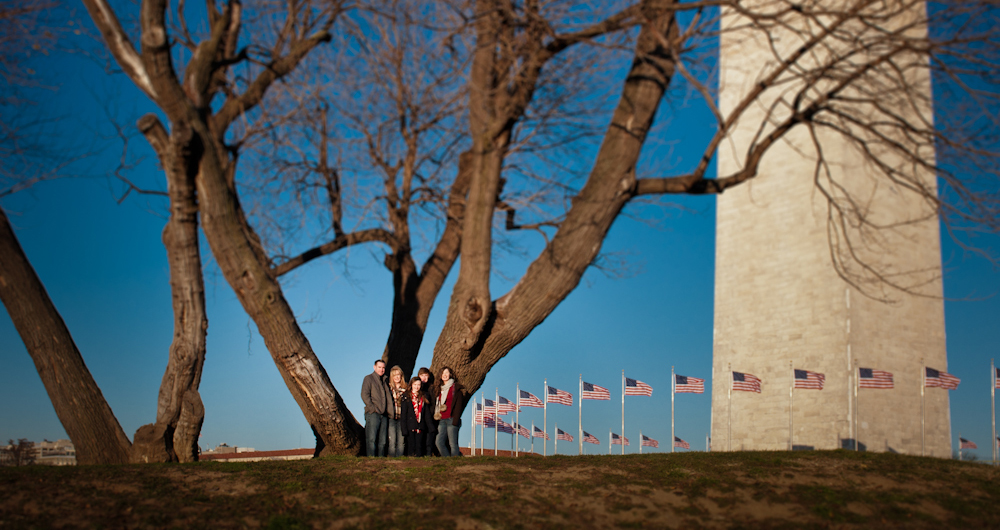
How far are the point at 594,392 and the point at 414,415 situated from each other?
12.4 meters

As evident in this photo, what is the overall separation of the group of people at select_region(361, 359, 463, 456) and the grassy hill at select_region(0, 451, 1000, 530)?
1.26 metres

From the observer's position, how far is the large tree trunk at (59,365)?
7.61 m

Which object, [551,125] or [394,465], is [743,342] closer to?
[551,125]

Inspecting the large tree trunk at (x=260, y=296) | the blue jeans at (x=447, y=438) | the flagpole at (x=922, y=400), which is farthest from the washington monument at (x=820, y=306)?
the large tree trunk at (x=260, y=296)

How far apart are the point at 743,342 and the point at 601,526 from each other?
58.3 ft

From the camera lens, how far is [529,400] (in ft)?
75.9

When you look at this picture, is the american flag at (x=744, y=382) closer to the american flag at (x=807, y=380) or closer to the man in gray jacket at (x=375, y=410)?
the american flag at (x=807, y=380)

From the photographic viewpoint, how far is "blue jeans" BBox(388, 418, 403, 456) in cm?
864

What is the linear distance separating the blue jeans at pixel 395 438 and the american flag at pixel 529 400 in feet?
47.6

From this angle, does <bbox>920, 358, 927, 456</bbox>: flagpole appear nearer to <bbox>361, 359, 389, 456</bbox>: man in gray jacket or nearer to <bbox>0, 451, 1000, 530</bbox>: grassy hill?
<bbox>0, 451, 1000, 530</bbox>: grassy hill

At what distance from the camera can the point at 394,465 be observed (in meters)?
6.91

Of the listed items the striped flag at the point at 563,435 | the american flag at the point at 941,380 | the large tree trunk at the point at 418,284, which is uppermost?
the large tree trunk at the point at 418,284

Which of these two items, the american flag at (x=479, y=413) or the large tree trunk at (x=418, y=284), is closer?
the large tree trunk at (x=418, y=284)

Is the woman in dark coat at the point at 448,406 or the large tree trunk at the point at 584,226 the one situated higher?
the large tree trunk at the point at 584,226
